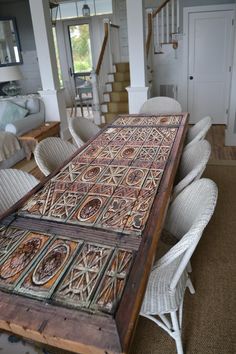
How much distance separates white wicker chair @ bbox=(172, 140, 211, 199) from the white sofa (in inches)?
104

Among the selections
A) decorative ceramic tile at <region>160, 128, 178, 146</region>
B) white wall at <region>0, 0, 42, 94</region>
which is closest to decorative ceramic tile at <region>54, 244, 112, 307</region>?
decorative ceramic tile at <region>160, 128, 178, 146</region>

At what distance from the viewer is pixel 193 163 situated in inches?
75.0

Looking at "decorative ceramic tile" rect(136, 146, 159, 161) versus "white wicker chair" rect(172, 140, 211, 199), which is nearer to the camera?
"white wicker chair" rect(172, 140, 211, 199)

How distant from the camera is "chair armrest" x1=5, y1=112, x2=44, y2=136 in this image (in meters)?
4.15

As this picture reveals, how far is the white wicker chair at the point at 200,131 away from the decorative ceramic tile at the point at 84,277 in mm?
1426

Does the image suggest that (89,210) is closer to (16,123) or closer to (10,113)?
(16,123)

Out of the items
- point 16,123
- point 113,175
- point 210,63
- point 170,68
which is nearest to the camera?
point 113,175

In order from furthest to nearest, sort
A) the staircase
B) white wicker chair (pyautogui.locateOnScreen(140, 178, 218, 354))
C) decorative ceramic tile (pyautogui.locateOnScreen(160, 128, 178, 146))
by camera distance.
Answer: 1. the staircase
2. decorative ceramic tile (pyautogui.locateOnScreen(160, 128, 178, 146))
3. white wicker chair (pyautogui.locateOnScreen(140, 178, 218, 354))

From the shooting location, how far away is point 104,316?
804 mm

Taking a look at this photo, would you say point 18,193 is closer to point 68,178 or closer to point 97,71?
point 68,178

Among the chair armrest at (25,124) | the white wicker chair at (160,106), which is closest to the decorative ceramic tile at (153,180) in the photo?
the white wicker chair at (160,106)

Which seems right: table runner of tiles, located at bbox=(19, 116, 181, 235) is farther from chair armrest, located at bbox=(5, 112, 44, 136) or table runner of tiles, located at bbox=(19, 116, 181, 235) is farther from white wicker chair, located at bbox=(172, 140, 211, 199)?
chair armrest, located at bbox=(5, 112, 44, 136)

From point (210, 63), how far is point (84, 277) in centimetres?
525

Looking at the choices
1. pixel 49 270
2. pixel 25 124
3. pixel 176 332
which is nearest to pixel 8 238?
pixel 49 270
